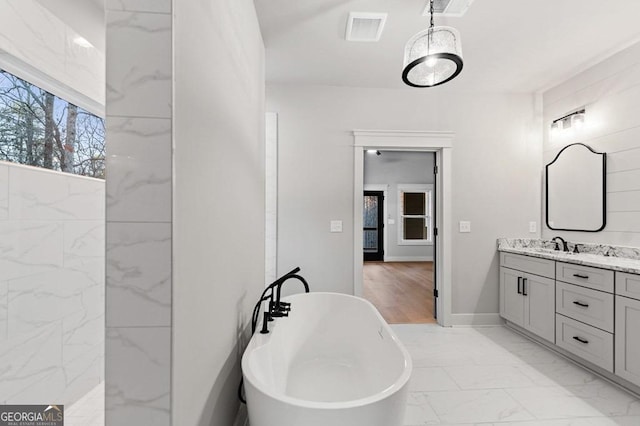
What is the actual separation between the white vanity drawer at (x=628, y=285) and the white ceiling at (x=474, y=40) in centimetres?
185

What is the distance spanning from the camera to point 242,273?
1760 millimetres

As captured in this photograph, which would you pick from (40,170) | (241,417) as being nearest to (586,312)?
(241,417)

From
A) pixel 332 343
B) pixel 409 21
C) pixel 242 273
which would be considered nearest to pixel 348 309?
pixel 332 343

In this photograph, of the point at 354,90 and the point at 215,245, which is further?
the point at 354,90

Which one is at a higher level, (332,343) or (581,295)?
(581,295)

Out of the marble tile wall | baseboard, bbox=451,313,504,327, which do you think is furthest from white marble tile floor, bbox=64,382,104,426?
baseboard, bbox=451,313,504,327

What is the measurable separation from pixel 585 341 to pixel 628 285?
1.94 feet

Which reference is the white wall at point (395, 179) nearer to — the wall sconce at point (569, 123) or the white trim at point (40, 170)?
the wall sconce at point (569, 123)

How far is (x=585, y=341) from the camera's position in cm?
233

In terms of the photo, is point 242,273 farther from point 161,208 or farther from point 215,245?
point 161,208

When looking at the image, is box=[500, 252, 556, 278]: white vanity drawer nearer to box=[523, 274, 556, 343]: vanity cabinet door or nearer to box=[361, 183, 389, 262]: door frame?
box=[523, 274, 556, 343]: vanity cabinet door

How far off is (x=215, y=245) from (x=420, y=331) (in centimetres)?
274

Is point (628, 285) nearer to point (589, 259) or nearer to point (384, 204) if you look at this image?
point (589, 259)

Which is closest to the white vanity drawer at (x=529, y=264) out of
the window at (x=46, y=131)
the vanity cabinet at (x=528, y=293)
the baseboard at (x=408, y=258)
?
the vanity cabinet at (x=528, y=293)
